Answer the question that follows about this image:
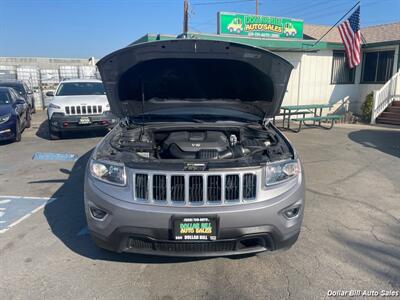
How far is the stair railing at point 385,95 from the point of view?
12.2 m

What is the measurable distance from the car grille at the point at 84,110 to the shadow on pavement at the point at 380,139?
7316mm

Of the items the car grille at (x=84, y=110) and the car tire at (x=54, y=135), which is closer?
the car grille at (x=84, y=110)

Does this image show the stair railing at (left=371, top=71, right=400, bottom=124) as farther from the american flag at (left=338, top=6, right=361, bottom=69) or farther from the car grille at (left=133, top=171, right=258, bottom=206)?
the car grille at (left=133, top=171, right=258, bottom=206)

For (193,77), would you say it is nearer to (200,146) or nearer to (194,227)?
(200,146)

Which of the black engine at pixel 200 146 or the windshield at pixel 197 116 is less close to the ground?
the windshield at pixel 197 116

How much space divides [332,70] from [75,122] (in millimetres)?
10319

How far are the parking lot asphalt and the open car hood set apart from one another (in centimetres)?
156

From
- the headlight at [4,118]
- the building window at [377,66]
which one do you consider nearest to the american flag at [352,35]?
the building window at [377,66]

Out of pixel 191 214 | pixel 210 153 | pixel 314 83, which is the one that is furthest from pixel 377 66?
pixel 191 214

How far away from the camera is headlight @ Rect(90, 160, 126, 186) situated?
2.61 meters

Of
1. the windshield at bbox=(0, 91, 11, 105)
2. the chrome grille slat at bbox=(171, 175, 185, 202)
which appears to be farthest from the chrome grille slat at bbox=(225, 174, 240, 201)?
the windshield at bbox=(0, 91, 11, 105)

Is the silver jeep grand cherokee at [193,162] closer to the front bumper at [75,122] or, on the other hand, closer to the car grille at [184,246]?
the car grille at [184,246]

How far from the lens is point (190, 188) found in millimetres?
2521

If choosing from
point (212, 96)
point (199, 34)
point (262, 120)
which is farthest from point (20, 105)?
point (262, 120)
